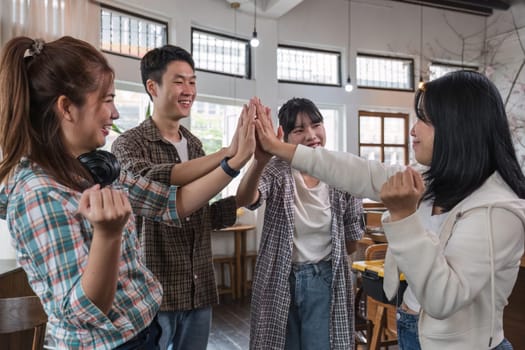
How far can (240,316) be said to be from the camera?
14.1 ft

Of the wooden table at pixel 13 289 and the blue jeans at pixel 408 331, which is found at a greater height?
the blue jeans at pixel 408 331

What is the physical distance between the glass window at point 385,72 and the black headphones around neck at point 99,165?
5.70 m

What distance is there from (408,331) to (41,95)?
43.4 inches

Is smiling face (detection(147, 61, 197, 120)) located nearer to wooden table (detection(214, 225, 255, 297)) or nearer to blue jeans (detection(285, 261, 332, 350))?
blue jeans (detection(285, 261, 332, 350))

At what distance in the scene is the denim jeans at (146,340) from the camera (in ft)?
2.94

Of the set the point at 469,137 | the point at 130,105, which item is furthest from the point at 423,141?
the point at 130,105

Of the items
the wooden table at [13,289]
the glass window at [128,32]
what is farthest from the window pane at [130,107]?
the wooden table at [13,289]

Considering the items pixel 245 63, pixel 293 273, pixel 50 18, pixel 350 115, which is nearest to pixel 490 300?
pixel 293 273

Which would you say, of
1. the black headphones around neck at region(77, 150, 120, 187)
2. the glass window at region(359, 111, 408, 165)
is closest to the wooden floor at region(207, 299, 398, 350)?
the black headphones around neck at region(77, 150, 120, 187)

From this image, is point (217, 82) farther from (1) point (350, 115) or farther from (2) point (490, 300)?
(2) point (490, 300)

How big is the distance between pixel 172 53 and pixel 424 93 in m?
0.92

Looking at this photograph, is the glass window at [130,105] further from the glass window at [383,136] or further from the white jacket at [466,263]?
the white jacket at [466,263]

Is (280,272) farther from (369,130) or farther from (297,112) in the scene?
(369,130)

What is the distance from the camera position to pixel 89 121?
38.4 inches
